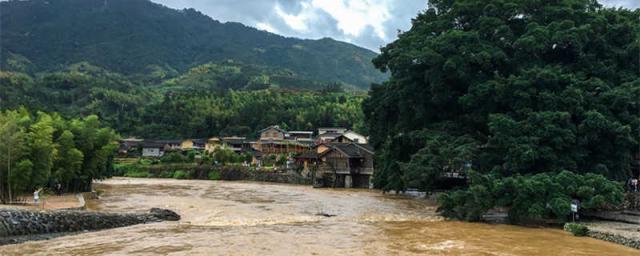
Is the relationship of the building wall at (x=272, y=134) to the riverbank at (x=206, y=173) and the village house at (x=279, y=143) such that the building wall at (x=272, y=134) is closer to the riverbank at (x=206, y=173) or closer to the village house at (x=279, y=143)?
the village house at (x=279, y=143)

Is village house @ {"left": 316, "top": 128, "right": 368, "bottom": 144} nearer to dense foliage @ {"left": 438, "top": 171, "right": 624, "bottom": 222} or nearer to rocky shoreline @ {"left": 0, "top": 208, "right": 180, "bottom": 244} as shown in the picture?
dense foliage @ {"left": 438, "top": 171, "right": 624, "bottom": 222}

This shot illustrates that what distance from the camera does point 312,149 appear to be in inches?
2363

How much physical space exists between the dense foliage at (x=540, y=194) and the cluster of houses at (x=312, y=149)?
80.9 feet

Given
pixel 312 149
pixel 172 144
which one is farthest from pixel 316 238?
pixel 172 144

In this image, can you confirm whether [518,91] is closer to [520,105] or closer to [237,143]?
[520,105]

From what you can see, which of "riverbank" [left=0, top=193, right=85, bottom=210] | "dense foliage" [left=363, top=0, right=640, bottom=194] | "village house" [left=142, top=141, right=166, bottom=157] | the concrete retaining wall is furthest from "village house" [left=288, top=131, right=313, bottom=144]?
the concrete retaining wall

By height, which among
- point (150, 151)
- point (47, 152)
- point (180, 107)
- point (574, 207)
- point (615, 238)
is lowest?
point (615, 238)

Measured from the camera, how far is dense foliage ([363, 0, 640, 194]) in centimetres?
A: 2097

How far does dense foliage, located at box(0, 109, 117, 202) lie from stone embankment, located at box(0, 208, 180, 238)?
4.51 metres

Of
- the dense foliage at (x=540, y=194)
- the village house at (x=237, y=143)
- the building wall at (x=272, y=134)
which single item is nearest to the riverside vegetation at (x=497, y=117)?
the dense foliage at (x=540, y=194)

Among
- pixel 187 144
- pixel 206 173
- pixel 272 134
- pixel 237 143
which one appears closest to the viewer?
pixel 206 173

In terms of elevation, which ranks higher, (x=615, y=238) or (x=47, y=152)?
(x=47, y=152)

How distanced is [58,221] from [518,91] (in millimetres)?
17846

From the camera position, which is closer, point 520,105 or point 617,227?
point 617,227
